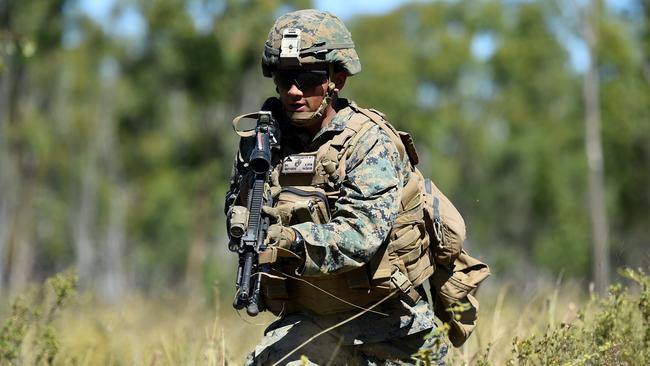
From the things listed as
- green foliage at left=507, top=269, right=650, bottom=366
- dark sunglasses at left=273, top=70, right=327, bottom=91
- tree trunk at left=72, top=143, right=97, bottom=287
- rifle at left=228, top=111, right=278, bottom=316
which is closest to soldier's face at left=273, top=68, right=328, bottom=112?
dark sunglasses at left=273, top=70, right=327, bottom=91

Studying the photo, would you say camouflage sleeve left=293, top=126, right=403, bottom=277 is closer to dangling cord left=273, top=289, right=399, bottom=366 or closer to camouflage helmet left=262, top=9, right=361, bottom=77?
dangling cord left=273, top=289, right=399, bottom=366

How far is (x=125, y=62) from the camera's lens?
39.7m

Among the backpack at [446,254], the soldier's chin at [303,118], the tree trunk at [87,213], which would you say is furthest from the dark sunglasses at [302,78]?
the tree trunk at [87,213]

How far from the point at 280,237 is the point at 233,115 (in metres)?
30.6

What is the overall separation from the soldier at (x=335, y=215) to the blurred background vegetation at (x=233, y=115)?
860 inches

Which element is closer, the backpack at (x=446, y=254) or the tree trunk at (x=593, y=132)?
the backpack at (x=446, y=254)

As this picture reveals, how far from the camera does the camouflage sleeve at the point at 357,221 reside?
4.12 m

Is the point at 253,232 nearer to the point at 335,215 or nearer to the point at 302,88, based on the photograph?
the point at 335,215

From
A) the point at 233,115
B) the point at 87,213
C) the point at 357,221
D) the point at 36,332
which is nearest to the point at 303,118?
the point at 357,221

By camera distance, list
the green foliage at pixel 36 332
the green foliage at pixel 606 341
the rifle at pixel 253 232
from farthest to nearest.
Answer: the green foliage at pixel 36 332 → the green foliage at pixel 606 341 → the rifle at pixel 253 232

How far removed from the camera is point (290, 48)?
14.6ft

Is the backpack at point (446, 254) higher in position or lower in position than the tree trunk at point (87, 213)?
higher

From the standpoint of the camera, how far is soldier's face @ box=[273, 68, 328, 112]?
4.51 metres

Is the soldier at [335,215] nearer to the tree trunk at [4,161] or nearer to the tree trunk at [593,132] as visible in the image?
the tree trunk at [593,132]
